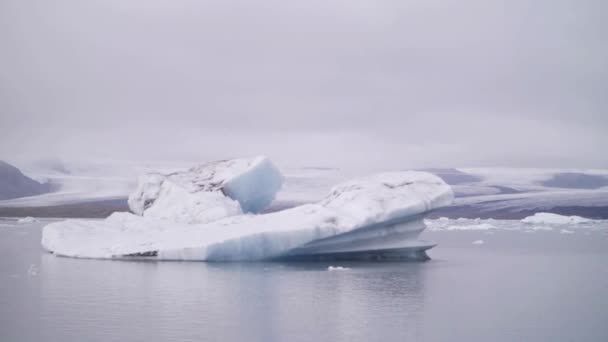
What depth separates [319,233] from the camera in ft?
44.5

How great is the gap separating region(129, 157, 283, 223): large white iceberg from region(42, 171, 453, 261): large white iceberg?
4.65ft

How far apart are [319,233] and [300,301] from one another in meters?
3.84

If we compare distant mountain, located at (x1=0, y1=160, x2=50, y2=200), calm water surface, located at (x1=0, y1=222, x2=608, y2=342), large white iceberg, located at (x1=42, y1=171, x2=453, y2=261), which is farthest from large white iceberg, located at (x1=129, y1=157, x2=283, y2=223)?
distant mountain, located at (x1=0, y1=160, x2=50, y2=200)

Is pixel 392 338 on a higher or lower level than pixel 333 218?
lower

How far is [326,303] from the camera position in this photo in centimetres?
958

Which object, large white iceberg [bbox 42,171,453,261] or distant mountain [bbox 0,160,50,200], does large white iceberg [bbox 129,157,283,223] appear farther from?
distant mountain [bbox 0,160,50,200]

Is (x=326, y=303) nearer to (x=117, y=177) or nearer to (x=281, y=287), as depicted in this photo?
(x=281, y=287)

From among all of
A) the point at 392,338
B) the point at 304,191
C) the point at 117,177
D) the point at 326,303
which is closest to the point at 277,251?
the point at 326,303

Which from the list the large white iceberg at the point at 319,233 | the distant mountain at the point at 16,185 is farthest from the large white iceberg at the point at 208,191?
the distant mountain at the point at 16,185

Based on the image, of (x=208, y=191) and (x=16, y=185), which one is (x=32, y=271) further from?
(x=16, y=185)

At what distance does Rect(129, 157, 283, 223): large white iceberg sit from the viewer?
1716 centimetres

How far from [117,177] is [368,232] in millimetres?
34523

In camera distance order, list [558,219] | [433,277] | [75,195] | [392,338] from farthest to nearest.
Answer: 1. [75,195]
2. [558,219]
3. [433,277]
4. [392,338]

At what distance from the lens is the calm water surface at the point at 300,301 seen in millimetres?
7762
